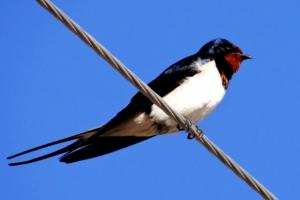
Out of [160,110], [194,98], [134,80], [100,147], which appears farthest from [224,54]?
[134,80]

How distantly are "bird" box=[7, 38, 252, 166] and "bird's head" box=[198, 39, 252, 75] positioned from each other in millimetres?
84

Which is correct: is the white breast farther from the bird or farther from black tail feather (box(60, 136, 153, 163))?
black tail feather (box(60, 136, 153, 163))

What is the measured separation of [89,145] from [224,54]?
1.24 m

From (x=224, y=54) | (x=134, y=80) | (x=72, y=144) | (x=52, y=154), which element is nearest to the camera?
(x=134, y=80)

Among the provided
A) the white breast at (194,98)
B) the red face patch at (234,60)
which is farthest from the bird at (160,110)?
the red face patch at (234,60)

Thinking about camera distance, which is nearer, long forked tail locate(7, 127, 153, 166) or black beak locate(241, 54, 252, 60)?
long forked tail locate(7, 127, 153, 166)

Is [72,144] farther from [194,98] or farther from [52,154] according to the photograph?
[194,98]

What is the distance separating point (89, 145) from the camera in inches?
186

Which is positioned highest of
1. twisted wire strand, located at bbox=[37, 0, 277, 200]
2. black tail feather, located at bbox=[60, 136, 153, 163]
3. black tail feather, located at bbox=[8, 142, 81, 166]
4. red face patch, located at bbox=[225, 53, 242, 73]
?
red face patch, located at bbox=[225, 53, 242, 73]

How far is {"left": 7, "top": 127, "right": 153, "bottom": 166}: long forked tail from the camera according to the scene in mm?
4386

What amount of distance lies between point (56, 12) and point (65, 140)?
5.14 ft

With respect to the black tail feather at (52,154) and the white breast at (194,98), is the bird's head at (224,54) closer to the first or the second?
the white breast at (194,98)

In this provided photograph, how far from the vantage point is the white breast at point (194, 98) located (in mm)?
4629

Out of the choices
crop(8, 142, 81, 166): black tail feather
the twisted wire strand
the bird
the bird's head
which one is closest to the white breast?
the bird
